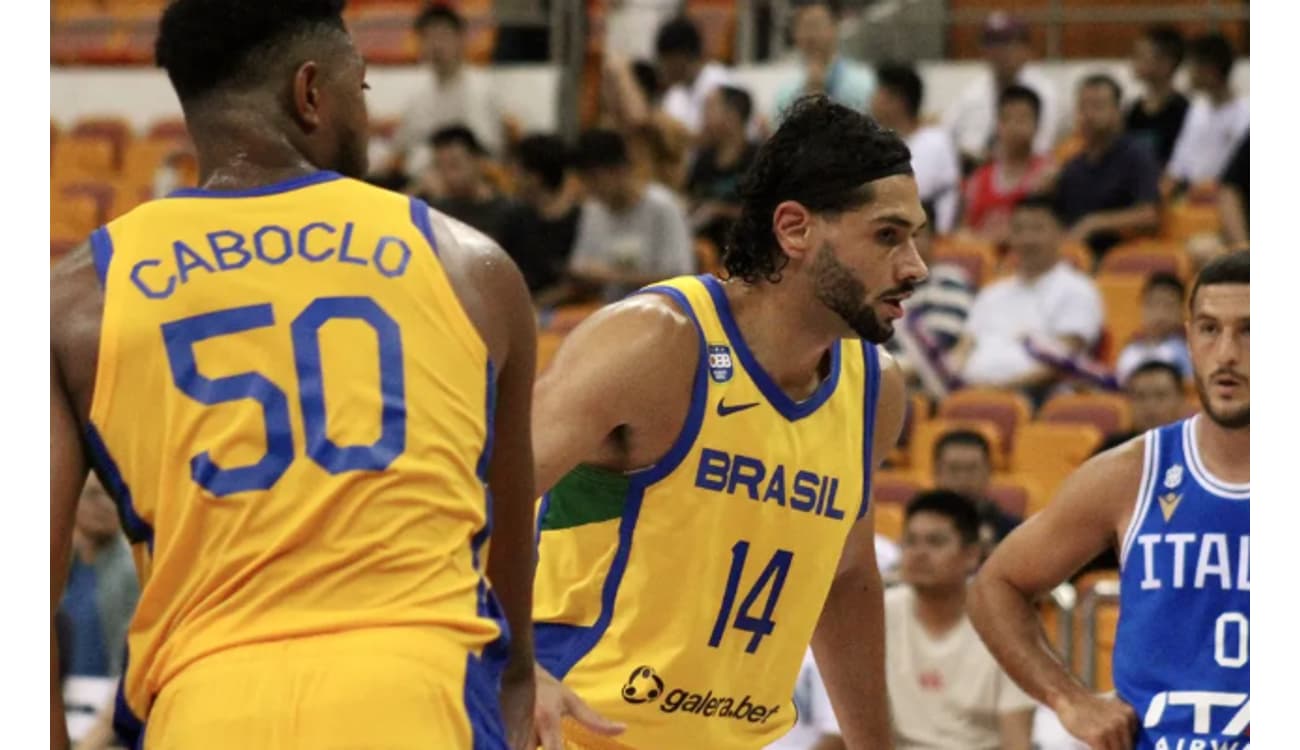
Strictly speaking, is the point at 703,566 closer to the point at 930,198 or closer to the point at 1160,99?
the point at 930,198

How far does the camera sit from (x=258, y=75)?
3.19 m

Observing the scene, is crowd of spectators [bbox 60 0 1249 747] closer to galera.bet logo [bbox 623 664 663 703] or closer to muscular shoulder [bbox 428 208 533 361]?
galera.bet logo [bbox 623 664 663 703]

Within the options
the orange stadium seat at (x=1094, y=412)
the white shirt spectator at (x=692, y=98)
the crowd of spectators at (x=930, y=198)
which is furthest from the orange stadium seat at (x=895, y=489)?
the white shirt spectator at (x=692, y=98)

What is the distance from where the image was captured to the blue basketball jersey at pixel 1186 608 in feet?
16.2

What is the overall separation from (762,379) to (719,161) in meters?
8.75

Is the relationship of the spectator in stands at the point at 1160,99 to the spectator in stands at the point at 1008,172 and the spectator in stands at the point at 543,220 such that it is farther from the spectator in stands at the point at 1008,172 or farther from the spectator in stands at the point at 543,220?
the spectator in stands at the point at 543,220

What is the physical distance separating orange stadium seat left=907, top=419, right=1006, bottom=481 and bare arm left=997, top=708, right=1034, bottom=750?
8.18 ft

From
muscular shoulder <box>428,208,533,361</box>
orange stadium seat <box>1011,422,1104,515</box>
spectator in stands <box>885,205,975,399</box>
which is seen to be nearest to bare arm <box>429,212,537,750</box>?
muscular shoulder <box>428,208,533,361</box>

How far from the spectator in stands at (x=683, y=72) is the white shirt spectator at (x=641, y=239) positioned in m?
2.33

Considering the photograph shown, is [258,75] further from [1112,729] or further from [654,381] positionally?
[1112,729]

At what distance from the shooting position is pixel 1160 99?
42.9 ft

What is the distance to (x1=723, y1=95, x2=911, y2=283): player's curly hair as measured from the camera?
15.3 ft
